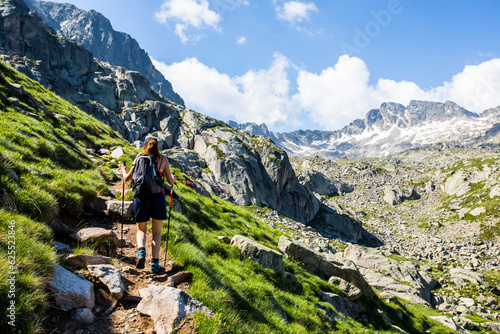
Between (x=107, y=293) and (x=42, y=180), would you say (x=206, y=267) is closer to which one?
(x=107, y=293)

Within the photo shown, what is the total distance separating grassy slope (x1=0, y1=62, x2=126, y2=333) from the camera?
13.9 ft

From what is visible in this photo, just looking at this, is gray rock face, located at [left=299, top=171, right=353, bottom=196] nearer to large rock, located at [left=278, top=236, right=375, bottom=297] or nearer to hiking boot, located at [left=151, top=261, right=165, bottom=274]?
large rock, located at [left=278, top=236, right=375, bottom=297]

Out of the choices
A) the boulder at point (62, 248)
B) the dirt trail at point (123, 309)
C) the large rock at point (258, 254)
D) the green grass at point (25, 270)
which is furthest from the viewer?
the large rock at point (258, 254)

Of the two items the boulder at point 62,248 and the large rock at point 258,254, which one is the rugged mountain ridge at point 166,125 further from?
the boulder at point 62,248

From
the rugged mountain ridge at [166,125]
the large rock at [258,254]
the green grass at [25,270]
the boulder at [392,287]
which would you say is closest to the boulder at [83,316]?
the green grass at [25,270]

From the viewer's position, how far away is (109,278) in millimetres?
6172

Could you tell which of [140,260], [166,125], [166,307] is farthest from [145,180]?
[166,125]

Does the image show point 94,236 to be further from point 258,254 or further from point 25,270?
point 258,254

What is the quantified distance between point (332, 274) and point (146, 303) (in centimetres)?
2093

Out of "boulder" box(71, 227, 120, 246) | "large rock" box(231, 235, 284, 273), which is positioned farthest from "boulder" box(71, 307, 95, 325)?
"large rock" box(231, 235, 284, 273)

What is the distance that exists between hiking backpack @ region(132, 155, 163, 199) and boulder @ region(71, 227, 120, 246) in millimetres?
1873

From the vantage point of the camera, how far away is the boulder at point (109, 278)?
5.95m

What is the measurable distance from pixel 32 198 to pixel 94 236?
2050mm

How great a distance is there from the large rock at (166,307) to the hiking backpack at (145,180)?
2.88 meters
